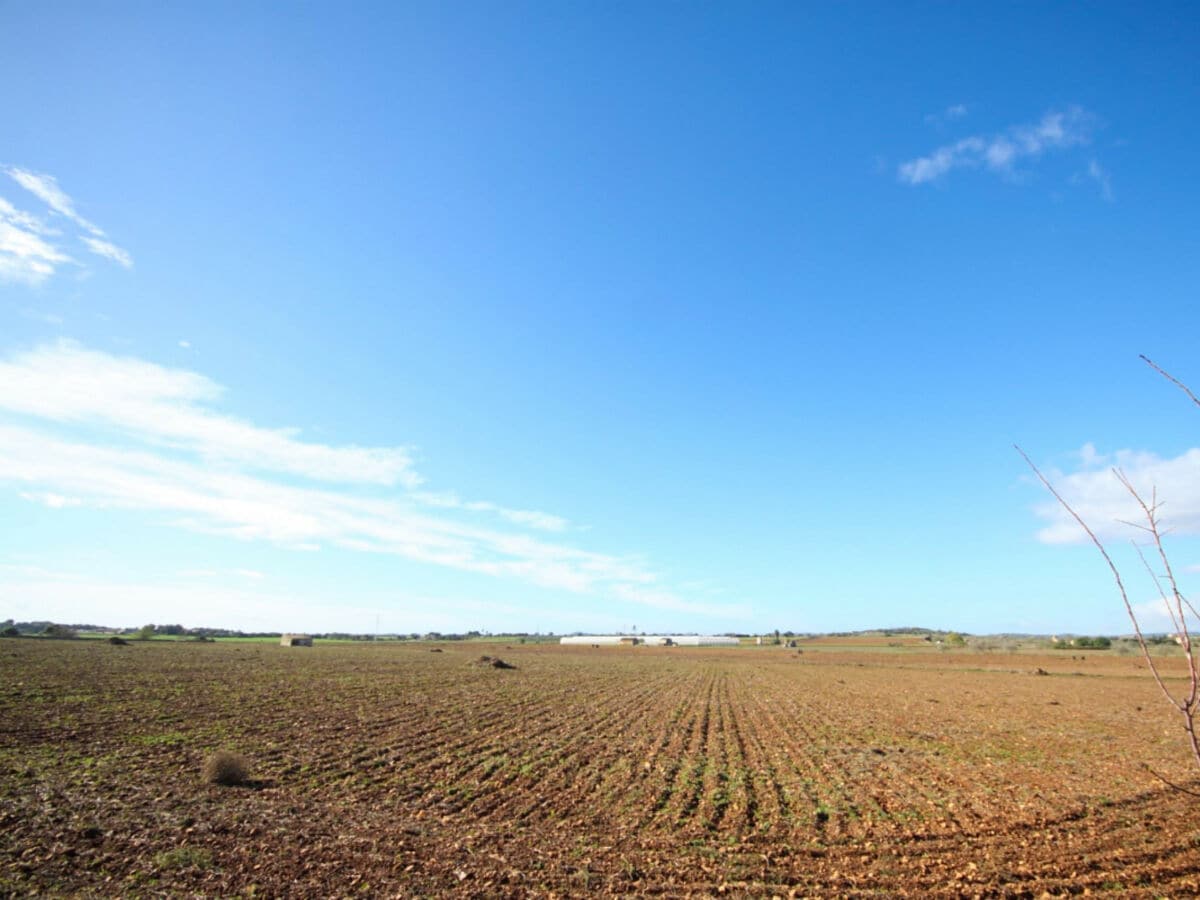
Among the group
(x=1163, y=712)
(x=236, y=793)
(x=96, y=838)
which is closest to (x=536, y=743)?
(x=236, y=793)

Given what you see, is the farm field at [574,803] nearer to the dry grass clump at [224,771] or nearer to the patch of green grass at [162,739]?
the patch of green grass at [162,739]

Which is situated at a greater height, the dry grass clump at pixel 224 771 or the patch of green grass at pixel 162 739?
the dry grass clump at pixel 224 771

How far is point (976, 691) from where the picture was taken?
46781 millimetres

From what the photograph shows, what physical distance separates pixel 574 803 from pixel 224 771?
29.2 feet

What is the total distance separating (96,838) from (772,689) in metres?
43.4

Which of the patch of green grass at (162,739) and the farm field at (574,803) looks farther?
the patch of green grass at (162,739)

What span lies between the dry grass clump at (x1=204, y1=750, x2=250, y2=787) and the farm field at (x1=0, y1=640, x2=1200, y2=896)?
501 mm

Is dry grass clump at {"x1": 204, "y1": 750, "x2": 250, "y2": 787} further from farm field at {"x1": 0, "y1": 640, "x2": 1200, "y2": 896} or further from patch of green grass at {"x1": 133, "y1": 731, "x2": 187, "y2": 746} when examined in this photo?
patch of green grass at {"x1": 133, "y1": 731, "x2": 187, "y2": 746}

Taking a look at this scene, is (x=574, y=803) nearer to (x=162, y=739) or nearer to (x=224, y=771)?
(x=224, y=771)

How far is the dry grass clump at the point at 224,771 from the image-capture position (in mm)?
15016

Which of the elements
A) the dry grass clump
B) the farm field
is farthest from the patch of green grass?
the dry grass clump

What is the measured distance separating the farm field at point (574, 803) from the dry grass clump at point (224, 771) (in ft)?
1.64

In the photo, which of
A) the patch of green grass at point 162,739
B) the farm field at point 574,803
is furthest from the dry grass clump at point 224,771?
the patch of green grass at point 162,739

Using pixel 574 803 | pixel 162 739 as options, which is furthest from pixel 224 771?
pixel 574 803
